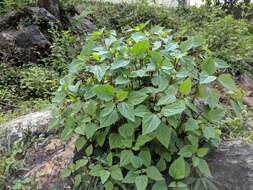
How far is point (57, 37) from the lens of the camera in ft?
15.7

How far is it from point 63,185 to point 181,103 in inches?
32.7

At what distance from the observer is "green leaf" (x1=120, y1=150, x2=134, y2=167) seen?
1607 mm

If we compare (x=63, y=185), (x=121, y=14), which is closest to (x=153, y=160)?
(x=63, y=185)

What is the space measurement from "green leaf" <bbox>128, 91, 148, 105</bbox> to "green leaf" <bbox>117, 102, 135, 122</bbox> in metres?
0.03

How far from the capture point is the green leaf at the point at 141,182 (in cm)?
153

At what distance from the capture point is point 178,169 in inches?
61.5

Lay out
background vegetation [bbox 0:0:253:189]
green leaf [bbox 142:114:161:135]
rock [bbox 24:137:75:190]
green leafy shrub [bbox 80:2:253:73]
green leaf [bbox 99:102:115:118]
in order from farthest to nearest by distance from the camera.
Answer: green leafy shrub [bbox 80:2:253:73], background vegetation [bbox 0:0:253:189], rock [bbox 24:137:75:190], green leaf [bbox 99:102:115:118], green leaf [bbox 142:114:161:135]

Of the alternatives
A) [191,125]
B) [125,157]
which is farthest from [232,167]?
[125,157]

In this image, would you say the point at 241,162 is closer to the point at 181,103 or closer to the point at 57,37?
the point at 181,103

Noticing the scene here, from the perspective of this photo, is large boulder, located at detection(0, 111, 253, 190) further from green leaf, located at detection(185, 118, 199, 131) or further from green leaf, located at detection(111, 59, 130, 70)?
green leaf, located at detection(111, 59, 130, 70)

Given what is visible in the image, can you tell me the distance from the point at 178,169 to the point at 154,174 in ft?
0.35

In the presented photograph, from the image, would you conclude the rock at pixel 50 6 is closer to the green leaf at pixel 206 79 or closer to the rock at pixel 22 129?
the rock at pixel 22 129

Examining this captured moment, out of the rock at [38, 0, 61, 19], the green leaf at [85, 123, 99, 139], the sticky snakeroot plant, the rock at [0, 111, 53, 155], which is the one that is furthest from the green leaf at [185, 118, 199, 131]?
the rock at [38, 0, 61, 19]

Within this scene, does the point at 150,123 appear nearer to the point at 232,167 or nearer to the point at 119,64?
the point at 119,64
